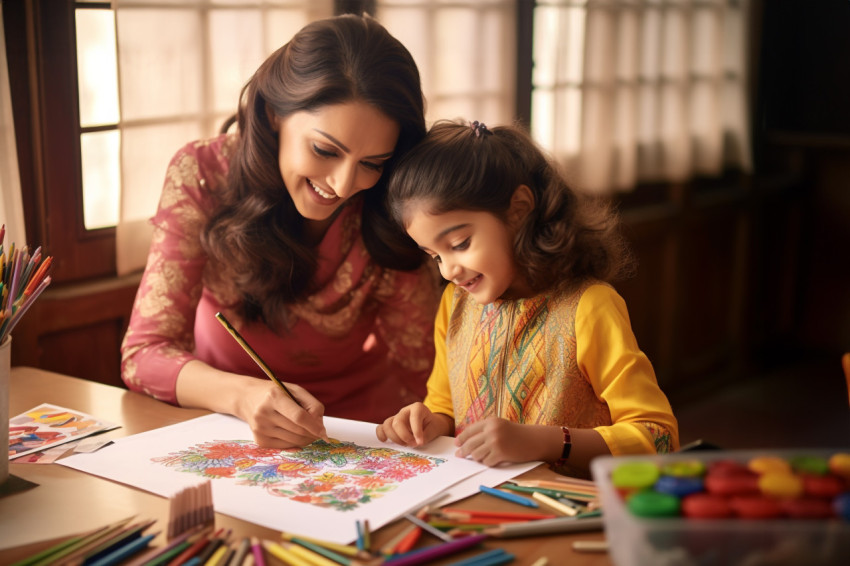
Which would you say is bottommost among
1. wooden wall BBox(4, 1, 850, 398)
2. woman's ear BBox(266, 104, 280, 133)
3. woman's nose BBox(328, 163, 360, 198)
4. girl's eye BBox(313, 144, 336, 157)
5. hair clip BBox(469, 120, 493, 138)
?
wooden wall BBox(4, 1, 850, 398)

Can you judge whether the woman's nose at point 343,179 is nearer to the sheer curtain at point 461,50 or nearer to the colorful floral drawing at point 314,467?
the colorful floral drawing at point 314,467

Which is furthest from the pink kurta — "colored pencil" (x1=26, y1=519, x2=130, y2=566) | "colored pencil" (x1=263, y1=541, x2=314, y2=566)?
"colored pencil" (x1=263, y1=541, x2=314, y2=566)

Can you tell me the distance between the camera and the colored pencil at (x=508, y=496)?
3.47 feet

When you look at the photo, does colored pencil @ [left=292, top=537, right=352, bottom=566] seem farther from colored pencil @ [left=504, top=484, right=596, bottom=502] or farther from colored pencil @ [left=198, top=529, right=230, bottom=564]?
colored pencil @ [left=504, top=484, right=596, bottom=502]

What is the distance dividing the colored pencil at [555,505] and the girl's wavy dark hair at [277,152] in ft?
2.37

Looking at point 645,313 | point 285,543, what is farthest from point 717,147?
point 285,543

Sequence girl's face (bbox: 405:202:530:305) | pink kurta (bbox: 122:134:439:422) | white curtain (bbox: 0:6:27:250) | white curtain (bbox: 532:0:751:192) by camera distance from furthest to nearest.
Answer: white curtain (bbox: 532:0:751:192) → white curtain (bbox: 0:6:27:250) → pink kurta (bbox: 122:134:439:422) → girl's face (bbox: 405:202:530:305)

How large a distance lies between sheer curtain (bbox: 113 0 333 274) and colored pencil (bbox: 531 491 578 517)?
140cm

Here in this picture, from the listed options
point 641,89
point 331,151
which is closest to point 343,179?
point 331,151

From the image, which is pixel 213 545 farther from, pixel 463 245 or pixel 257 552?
pixel 463 245

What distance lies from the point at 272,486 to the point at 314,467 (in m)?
0.08

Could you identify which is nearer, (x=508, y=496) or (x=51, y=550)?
(x=51, y=550)

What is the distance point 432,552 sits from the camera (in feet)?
3.03

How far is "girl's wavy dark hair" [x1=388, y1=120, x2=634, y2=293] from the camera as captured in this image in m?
1.42
